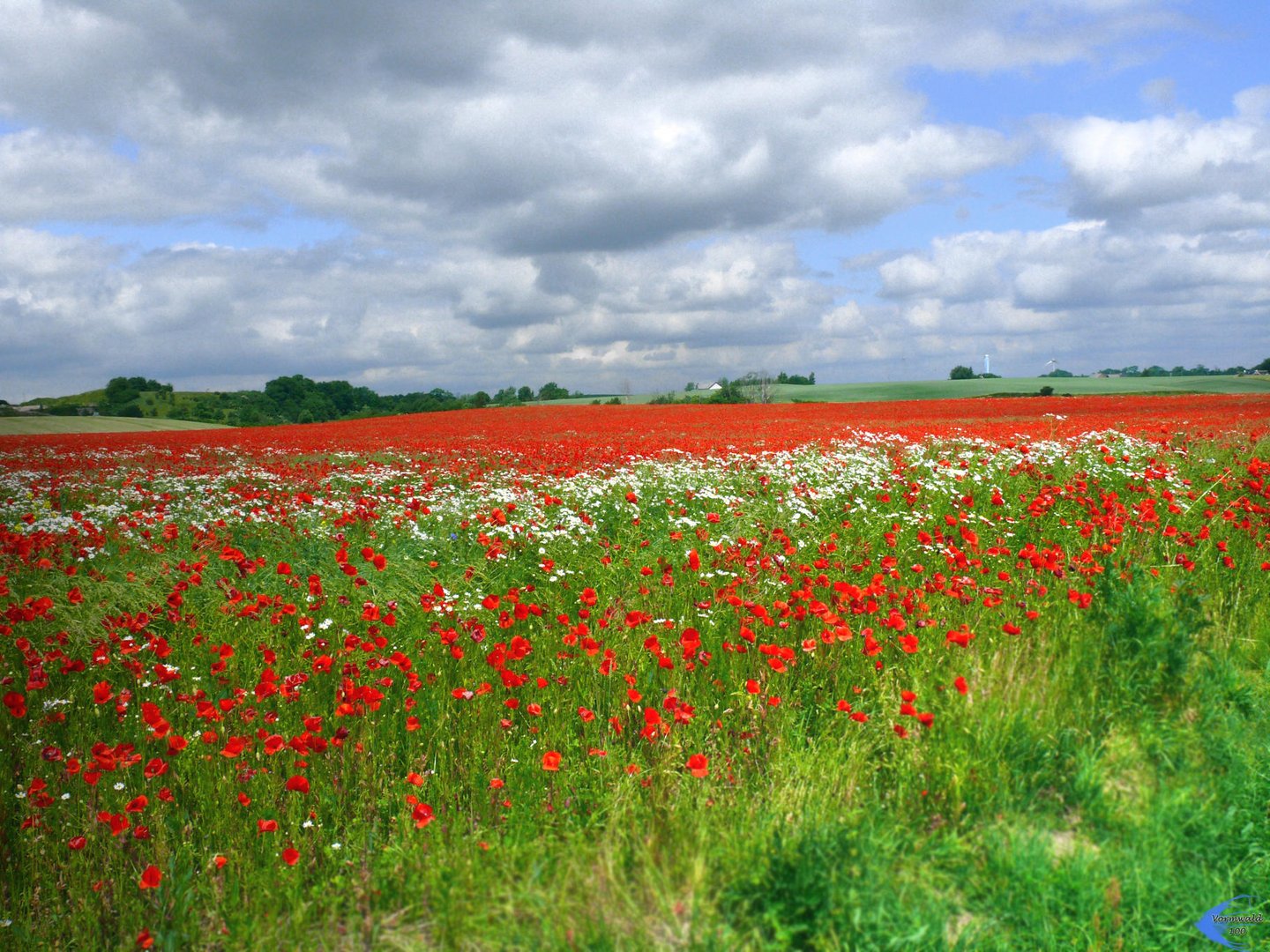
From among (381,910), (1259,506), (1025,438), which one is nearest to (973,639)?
(381,910)

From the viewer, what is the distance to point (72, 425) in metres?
36.2

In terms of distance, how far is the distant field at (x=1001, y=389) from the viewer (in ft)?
204

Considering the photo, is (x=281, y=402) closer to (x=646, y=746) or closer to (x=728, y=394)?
(x=728, y=394)

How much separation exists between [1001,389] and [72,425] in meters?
67.3

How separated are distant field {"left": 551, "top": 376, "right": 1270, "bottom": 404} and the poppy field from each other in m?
54.6

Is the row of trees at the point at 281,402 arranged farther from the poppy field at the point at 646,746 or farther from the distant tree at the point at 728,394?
the poppy field at the point at 646,746

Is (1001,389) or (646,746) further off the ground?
(1001,389)

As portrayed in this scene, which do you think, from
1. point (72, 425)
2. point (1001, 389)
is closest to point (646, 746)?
point (72, 425)

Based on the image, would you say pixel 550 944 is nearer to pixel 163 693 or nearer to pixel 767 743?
pixel 767 743

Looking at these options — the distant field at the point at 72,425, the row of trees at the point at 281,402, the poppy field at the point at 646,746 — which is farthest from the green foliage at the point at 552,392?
the poppy field at the point at 646,746

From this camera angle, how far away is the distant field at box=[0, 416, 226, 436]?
31286mm

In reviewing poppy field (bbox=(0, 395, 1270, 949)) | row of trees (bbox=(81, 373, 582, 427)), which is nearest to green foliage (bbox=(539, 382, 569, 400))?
row of trees (bbox=(81, 373, 582, 427))

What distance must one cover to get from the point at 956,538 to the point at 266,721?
539 cm

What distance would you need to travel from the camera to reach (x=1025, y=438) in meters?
14.6
